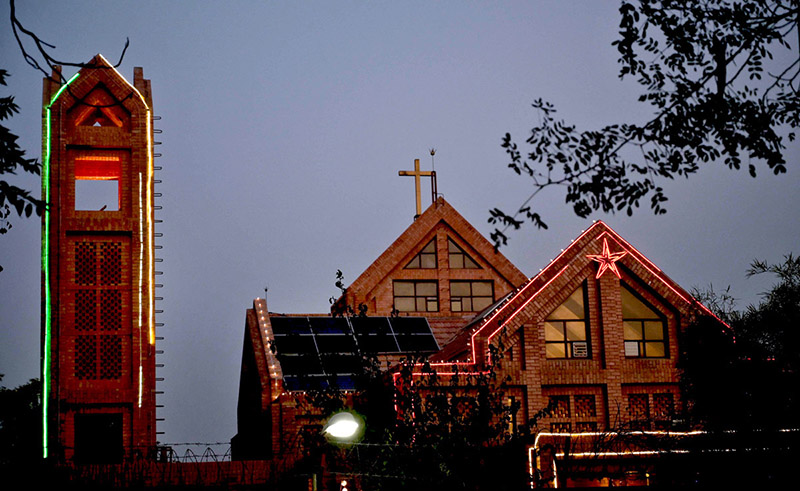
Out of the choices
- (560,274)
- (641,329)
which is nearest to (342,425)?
(560,274)

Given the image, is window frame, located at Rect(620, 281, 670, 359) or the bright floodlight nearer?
the bright floodlight

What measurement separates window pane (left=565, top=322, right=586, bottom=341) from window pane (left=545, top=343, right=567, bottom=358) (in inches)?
13.1

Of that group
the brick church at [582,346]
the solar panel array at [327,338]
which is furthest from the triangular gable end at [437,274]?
the brick church at [582,346]

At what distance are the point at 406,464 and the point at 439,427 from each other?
0.69 metres

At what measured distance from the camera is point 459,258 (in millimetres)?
42938

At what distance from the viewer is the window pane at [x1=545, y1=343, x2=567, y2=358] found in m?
30.6

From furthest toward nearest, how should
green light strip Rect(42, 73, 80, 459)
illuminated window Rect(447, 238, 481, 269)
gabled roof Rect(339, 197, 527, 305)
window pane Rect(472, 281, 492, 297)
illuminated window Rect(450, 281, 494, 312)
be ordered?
illuminated window Rect(447, 238, 481, 269) → window pane Rect(472, 281, 492, 297) → illuminated window Rect(450, 281, 494, 312) → gabled roof Rect(339, 197, 527, 305) → green light strip Rect(42, 73, 80, 459)

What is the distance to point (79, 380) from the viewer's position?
111 feet

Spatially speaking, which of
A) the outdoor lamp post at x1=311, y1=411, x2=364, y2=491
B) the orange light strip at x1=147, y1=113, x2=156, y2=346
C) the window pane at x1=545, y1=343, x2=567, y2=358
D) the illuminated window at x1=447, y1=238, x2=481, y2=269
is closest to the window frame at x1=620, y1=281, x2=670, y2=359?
the window pane at x1=545, y1=343, x2=567, y2=358

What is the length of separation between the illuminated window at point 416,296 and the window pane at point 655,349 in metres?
11.9

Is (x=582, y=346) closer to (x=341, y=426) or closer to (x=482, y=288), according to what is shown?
(x=482, y=288)

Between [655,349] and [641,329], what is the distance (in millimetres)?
749

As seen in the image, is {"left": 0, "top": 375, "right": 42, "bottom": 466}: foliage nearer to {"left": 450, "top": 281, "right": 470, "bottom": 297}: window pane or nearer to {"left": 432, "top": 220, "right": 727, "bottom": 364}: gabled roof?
{"left": 432, "top": 220, "right": 727, "bottom": 364}: gabled roof

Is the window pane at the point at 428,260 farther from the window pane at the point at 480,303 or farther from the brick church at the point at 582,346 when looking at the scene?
the brick church at the point at 582,346
